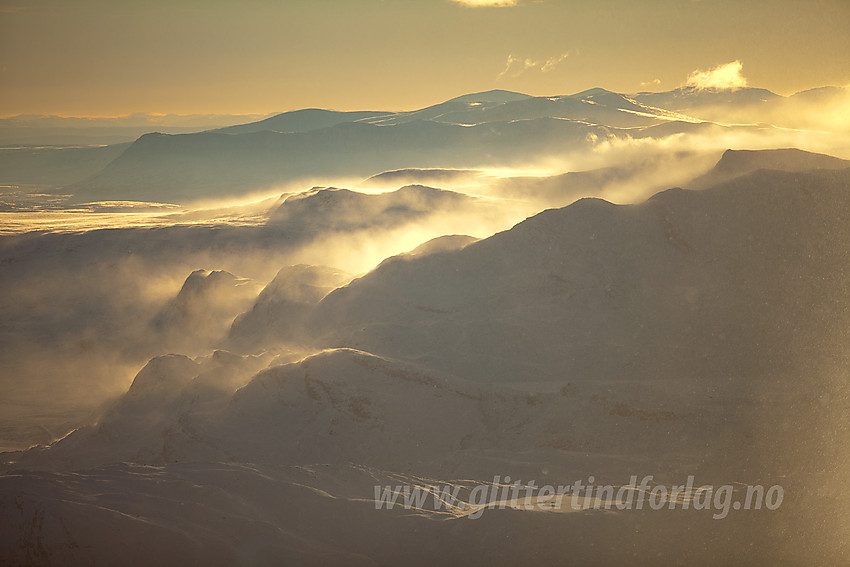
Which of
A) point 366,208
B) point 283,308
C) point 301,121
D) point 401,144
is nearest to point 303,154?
point 401,144

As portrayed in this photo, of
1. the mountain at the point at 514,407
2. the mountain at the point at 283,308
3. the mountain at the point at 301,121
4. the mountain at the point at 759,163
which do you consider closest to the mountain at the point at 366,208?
the mountain at the point at 283,308

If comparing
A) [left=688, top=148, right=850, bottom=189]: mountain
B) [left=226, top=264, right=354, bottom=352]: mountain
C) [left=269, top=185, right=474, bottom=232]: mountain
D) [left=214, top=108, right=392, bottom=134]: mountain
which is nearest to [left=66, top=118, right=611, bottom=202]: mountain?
[left=214, top=108, right=392, bottom=134]: mountain

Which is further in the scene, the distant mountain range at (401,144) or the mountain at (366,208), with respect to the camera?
the distant mountain range at (401,144)

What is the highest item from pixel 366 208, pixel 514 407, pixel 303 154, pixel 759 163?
pixel 303 154

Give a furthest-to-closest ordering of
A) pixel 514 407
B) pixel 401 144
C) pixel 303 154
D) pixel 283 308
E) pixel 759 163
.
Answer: pixel 303 154, pixel 401 144, pixel 759 163, pixel 283 308, pixel 514 407

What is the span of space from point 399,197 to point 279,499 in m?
28.8

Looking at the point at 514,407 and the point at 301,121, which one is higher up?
the point at 301,121

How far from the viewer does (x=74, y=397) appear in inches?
932

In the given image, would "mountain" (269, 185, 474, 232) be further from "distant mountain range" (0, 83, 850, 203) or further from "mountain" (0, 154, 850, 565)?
"distant mountain range" (0, 83, 850, 203)

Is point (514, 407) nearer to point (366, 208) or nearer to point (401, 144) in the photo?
point (366, 208)

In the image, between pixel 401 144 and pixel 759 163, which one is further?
pixel 401 144


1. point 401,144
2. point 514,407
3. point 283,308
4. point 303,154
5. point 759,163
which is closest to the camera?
point 514,407

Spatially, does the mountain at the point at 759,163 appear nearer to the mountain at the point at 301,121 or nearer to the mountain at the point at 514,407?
the mountain at the point at 514,407

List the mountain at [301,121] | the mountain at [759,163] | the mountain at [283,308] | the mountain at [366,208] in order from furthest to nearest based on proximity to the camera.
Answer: the mountain at [301,121] → the mountain at [366,208] → the mountain at [759,163] → the mountain at [283,308]
